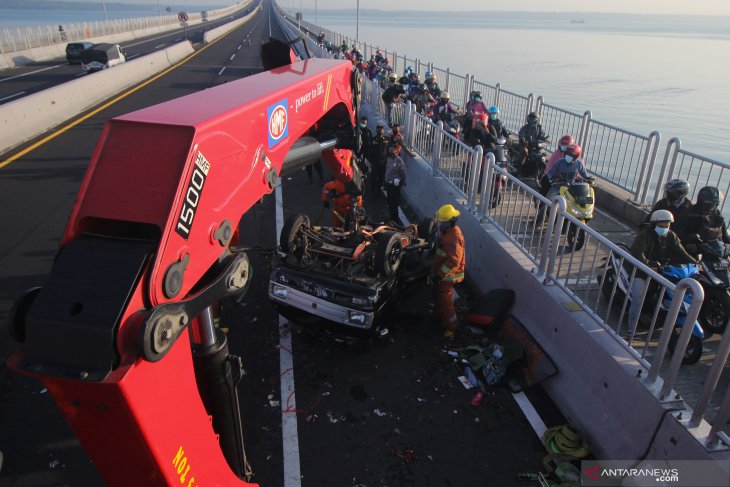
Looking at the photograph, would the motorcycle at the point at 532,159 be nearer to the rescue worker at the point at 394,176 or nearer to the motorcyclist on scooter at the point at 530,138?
the motorcyclist on scooter at the point at 530,138

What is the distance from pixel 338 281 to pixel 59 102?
18.3 meters

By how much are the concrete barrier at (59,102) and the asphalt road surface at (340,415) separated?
→ 10.0 m

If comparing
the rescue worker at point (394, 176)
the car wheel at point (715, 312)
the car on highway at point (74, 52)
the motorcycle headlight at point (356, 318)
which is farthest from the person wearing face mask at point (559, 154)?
the car on highway at point (74, 52)

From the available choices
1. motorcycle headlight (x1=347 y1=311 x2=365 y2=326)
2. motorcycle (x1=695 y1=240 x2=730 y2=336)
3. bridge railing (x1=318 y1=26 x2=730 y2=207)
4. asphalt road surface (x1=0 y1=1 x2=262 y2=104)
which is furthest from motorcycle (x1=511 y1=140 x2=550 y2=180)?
asphalt road surface (x1=0 y1=1 x2=262 y2=104)

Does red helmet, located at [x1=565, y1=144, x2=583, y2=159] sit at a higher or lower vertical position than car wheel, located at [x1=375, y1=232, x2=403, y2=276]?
higher

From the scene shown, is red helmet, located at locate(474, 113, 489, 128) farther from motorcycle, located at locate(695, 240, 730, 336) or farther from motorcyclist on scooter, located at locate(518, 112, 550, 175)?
motorcycle, located at locate(695, 240, 730, 336)

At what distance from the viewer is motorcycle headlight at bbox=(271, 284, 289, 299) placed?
20.0ft

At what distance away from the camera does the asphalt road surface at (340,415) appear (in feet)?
15.3

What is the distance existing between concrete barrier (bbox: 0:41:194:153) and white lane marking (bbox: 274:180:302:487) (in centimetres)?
1373

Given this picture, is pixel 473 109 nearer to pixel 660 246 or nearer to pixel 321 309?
pixel 660 246

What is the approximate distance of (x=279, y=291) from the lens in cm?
612

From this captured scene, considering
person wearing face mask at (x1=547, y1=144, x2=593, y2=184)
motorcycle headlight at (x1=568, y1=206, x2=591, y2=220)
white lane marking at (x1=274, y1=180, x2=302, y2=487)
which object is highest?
person wearing face mask at (x1=547, y1=144, x2=593, y2=184)

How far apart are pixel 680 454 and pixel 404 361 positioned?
3141 mm

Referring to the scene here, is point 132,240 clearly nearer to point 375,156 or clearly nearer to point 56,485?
point 56,485
